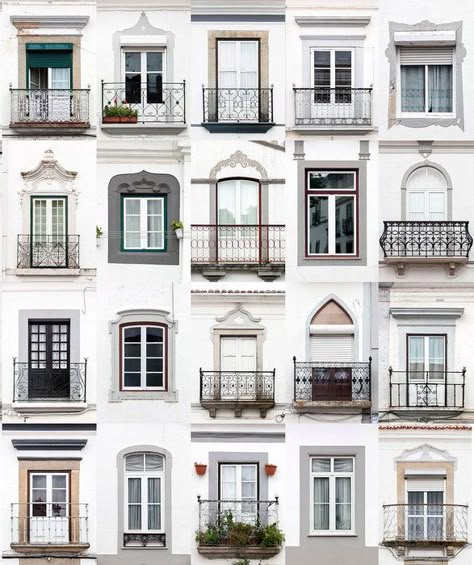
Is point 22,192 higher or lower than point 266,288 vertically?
higher

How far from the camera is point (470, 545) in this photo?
16953mm

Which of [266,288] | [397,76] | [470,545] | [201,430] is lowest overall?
[470,545]

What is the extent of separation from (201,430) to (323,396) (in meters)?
1.89

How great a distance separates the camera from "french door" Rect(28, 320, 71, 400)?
1700 centimetres

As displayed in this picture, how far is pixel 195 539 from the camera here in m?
16.8

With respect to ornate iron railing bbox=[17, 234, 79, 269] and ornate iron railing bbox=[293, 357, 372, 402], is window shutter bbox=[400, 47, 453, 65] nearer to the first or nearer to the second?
ornate iron railing bbox=[293, 357, 372, 402]

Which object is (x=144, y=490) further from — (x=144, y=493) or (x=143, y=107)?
(x=143, y=107)

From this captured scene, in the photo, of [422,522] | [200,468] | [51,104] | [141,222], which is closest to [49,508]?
[200,468]

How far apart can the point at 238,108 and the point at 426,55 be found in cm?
295

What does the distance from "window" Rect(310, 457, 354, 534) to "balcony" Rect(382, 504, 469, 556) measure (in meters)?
0.58

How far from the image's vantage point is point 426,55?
1711cm

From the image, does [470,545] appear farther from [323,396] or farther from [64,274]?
[64,274]

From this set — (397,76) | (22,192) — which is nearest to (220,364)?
(22,192)

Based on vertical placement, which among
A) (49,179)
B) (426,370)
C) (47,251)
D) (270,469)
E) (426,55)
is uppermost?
(426,55)
